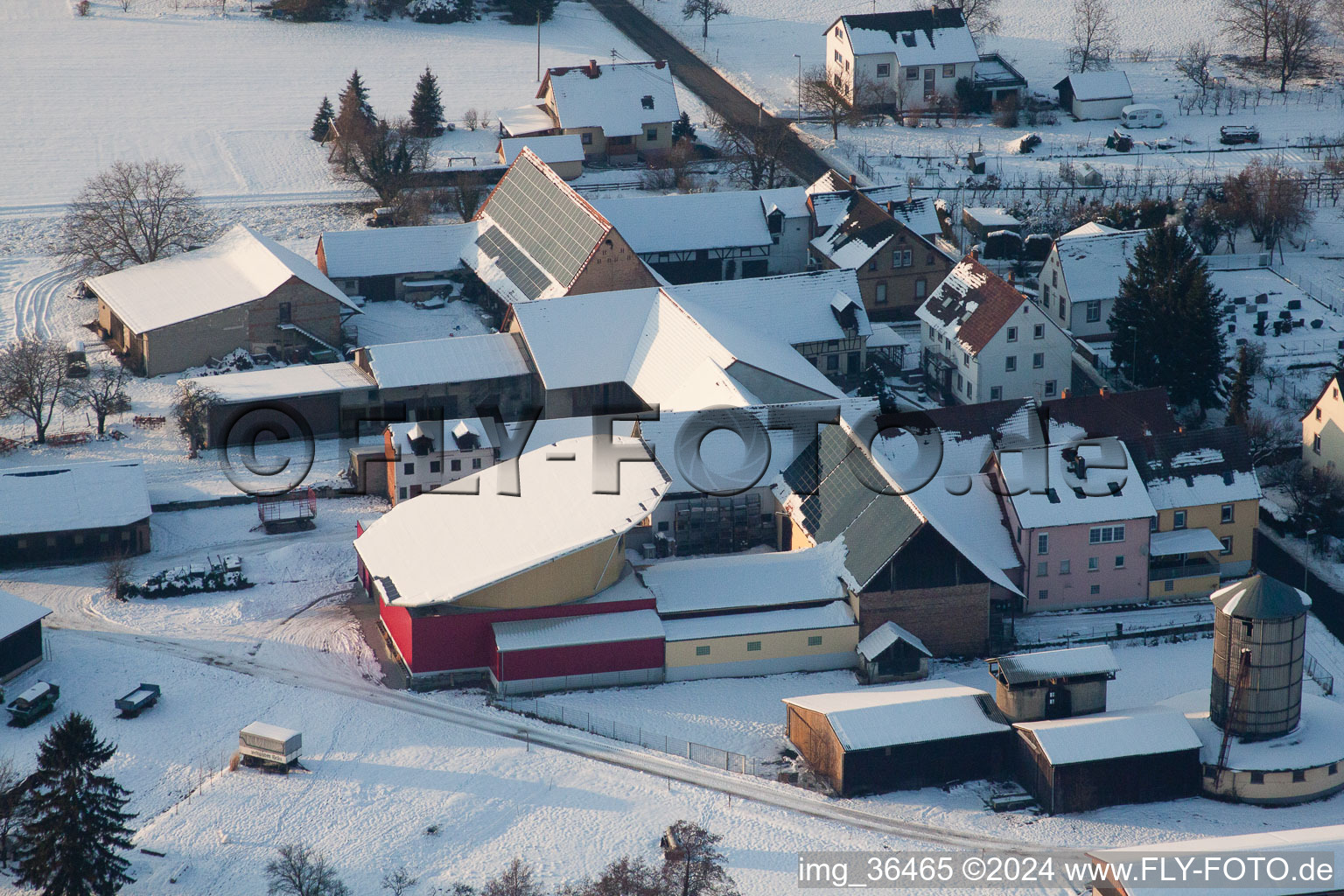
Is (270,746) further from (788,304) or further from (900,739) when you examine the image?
(788,304)

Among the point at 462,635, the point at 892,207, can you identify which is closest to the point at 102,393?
the point at 462,635

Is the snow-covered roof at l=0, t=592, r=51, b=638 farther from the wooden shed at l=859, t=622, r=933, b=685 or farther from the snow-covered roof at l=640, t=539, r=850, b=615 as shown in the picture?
the wooden shed at l=859, t=622, r=933, b=685

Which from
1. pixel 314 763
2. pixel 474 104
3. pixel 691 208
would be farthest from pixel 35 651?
pixel 474 104

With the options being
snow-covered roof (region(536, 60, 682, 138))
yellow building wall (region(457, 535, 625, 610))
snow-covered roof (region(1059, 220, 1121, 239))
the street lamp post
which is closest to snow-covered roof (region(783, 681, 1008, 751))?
yellow building wall (region(457, 535, 625, 610))

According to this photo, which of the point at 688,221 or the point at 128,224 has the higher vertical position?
the point at 688,221

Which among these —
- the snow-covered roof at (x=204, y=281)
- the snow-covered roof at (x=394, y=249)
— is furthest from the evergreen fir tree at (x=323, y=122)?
the snow-covered roof at (x=204, y=281)

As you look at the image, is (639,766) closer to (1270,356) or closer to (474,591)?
(474,591)

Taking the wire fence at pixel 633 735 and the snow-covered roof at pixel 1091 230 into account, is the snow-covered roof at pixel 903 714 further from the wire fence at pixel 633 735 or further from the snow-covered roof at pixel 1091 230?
the snow-covered roof at pixel 1091 230
